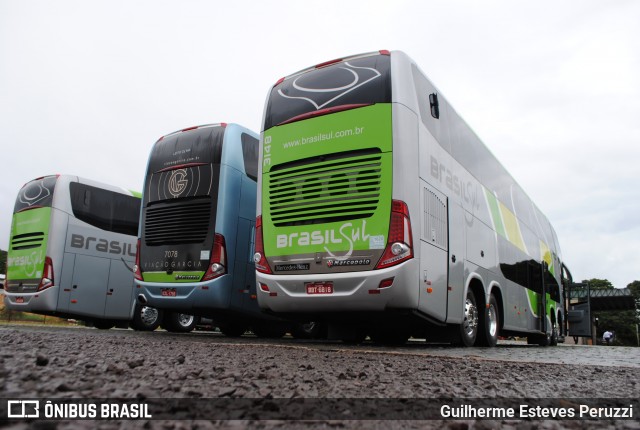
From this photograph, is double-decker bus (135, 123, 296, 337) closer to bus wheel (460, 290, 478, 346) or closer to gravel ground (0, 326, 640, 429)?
bus wheel (460, 290, 478, 346)

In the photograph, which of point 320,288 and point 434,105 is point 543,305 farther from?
point 320,288

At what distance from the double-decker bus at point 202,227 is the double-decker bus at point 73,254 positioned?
3269 mm

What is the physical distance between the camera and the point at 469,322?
799 centimetres

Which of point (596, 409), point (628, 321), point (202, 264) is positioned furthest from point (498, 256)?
point (628, 321)

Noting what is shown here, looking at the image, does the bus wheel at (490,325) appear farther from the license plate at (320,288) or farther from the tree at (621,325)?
the tree at (621,325)

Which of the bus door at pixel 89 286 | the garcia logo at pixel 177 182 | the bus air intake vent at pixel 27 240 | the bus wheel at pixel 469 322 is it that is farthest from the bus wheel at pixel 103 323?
the bus wheel at pixel 469 322

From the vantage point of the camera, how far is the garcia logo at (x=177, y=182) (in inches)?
371

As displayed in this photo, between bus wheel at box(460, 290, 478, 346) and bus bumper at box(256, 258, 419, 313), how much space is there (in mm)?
1919

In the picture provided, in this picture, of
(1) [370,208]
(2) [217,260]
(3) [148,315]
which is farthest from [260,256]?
(3) [148,315]

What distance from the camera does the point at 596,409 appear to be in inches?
98.5

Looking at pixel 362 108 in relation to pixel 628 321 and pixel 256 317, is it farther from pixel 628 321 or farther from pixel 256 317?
pixel 628 321

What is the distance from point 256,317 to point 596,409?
7460 mm

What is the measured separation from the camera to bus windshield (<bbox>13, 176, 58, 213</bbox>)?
12237 mm

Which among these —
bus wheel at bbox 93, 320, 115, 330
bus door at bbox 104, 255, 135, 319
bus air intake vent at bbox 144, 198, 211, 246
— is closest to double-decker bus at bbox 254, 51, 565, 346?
bus air intake vent at bbox 144, 198, 211, 246
